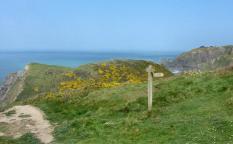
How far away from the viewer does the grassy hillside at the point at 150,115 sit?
2438cm

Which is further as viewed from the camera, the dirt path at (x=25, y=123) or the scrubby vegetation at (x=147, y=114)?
the dirt path at (x=25, y=123)

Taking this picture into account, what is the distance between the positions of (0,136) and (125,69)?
32.0m

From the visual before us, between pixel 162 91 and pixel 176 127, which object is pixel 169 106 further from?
pixel 176 127

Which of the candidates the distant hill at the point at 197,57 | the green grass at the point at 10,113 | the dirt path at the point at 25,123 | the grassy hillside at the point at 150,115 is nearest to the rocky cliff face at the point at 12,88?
the grassy hillside at the point at 150,115

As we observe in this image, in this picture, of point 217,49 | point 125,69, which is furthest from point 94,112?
point 217,49

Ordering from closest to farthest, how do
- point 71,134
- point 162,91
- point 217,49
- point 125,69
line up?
point 71,134 < point 162,91 < point 125,69 < point 217,49

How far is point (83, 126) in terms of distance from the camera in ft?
94.5

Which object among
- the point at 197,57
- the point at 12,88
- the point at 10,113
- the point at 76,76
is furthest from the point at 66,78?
the point at 197,57

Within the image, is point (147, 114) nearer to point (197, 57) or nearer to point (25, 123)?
point (25, 123)

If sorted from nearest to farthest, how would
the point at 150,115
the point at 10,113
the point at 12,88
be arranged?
the point at 150,115 < the point at 10,113 < the point at 12,88

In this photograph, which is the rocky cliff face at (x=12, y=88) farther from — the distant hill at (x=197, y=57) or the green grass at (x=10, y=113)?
the distant hill at (x=197, y=57)

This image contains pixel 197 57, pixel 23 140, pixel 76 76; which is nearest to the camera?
pixel 23 140

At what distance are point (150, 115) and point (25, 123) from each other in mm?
8493

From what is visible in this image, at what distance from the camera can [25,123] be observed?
106 feet
